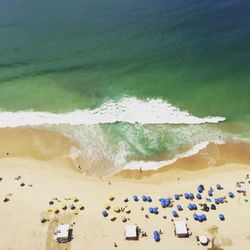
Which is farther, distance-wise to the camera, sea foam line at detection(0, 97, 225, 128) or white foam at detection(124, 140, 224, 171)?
sea foam line at detection(0, 97, 225, 128)

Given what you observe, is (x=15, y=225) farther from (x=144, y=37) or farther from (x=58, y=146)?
(x=144, y=37)

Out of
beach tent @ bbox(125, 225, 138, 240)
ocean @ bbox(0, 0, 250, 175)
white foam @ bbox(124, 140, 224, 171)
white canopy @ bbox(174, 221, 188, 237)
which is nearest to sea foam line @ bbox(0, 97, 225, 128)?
ocean @ bbox(0, 0, 250, 175)

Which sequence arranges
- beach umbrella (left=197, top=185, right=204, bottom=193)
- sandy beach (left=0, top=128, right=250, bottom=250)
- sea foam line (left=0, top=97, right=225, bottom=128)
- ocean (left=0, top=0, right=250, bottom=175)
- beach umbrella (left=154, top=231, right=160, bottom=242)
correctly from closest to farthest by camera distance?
beach umbrella (left=154, top=231, right=160, bottom=242) < sandy beach (left=0, top=128, right=250, bottom=250) < beach umbrella (left=197, top=185, right=204, bottom=193) < ocean (left=0, top=0, right=250, bottom=175) < sea foam line (left=0, top=97, right=225, bottom=128)

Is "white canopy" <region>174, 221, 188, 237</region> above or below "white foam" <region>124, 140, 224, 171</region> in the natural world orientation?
below

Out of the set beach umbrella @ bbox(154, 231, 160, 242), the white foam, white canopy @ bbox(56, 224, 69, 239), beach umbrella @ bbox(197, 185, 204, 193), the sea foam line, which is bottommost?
beach umbrella @ bbox(154, 231, 160, 242)

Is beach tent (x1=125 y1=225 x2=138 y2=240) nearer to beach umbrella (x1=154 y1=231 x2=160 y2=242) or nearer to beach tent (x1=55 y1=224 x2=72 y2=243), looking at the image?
beach umbrella (x1=154 y1=231 x2=160 y2=242)

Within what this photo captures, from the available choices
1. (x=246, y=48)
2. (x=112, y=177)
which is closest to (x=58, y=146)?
(x=112, y=177)

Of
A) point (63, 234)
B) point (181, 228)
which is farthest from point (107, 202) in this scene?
point (181, 228)

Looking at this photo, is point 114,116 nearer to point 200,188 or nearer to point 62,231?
point 200,188
